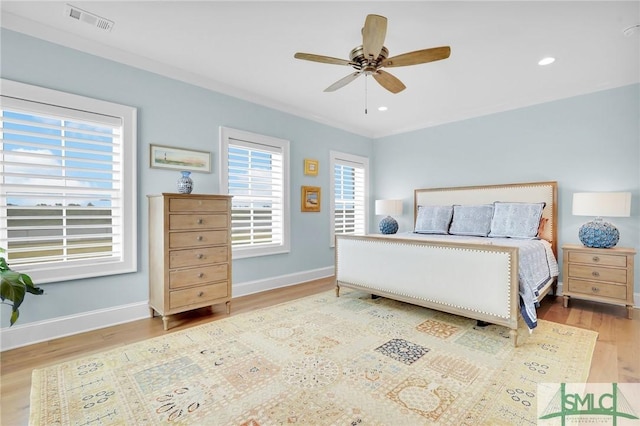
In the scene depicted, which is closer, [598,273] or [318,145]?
[598,273]

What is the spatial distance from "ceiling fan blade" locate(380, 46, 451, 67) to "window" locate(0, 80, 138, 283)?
2.51 metres

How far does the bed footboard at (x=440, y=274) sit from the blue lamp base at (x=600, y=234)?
1705mm

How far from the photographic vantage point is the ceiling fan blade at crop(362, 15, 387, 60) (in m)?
1.82

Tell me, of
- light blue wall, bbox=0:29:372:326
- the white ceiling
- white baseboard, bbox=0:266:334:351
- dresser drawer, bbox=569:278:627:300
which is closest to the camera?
the white ceiling

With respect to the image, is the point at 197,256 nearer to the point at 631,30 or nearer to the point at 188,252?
the point at 188,252

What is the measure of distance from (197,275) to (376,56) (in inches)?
99.6

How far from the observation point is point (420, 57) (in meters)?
2.21

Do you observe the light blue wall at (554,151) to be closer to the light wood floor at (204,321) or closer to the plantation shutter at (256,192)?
the light wood floor at (204,321)

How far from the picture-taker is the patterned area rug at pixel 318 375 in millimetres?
1567

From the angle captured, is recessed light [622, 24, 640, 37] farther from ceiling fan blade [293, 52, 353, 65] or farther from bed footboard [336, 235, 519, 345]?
ceiling fan blade [293, 52, 353, 65]

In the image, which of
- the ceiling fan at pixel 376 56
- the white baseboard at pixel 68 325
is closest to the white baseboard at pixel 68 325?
the white baseboard at pixel 68 325

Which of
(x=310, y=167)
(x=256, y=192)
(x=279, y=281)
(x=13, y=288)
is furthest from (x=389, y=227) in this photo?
(x=13, y=288)

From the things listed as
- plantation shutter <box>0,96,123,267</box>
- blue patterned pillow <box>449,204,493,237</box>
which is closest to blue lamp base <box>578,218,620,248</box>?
blue patterned pillow <box>449,204,493,237</box>

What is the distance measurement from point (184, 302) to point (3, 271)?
1275mm
